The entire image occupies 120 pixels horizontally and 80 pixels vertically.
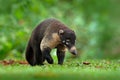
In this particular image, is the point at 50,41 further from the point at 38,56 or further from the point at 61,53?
the point at 38,56

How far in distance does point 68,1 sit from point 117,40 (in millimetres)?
5071

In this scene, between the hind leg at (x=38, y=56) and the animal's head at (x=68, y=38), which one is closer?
the animal's head at (x=68, y=38)

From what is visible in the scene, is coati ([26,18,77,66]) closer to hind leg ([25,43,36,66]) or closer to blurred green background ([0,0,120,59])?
hind leg ([25,43,36,66])

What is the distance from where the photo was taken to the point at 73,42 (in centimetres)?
1200

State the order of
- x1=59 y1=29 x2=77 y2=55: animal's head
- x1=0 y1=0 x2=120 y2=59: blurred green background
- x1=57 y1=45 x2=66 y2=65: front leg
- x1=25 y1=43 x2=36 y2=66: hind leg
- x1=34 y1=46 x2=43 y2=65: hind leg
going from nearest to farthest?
x1=59 y1=29 x2=77 y2=55: animal's head → x1=57 y1=45 x2=66 y2=65: front leg → x1=34 y1=46 x2=43 y2=65: hind leg → x1=25 y1=43 x2=36 y2=66: hind leg → x1=0 y1=0 x2=120 y2=59: blurred green background

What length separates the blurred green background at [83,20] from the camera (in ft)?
68.4

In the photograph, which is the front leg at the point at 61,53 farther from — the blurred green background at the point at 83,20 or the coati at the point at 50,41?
the blurred green background at the point at 83,20

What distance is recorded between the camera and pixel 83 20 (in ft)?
85.5

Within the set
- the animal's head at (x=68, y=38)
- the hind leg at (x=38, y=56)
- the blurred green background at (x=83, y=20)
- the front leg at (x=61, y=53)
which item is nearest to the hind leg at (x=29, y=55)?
the hind leg at (x=38, y=56)

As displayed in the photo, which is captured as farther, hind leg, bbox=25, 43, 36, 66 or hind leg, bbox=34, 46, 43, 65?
hind leg, bbox=25, 43, 36, 66

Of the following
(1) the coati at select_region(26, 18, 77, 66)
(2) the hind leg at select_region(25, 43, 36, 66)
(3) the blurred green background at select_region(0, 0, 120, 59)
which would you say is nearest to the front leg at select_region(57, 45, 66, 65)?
(1) the coati at select_region(26, 18, 77, 66)

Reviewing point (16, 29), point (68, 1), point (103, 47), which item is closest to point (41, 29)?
point (16, 29)

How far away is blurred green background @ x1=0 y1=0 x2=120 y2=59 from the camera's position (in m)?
20.8

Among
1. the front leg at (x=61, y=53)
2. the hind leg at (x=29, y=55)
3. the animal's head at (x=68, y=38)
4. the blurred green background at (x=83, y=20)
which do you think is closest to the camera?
the animal's head at (x=68, y=38)
